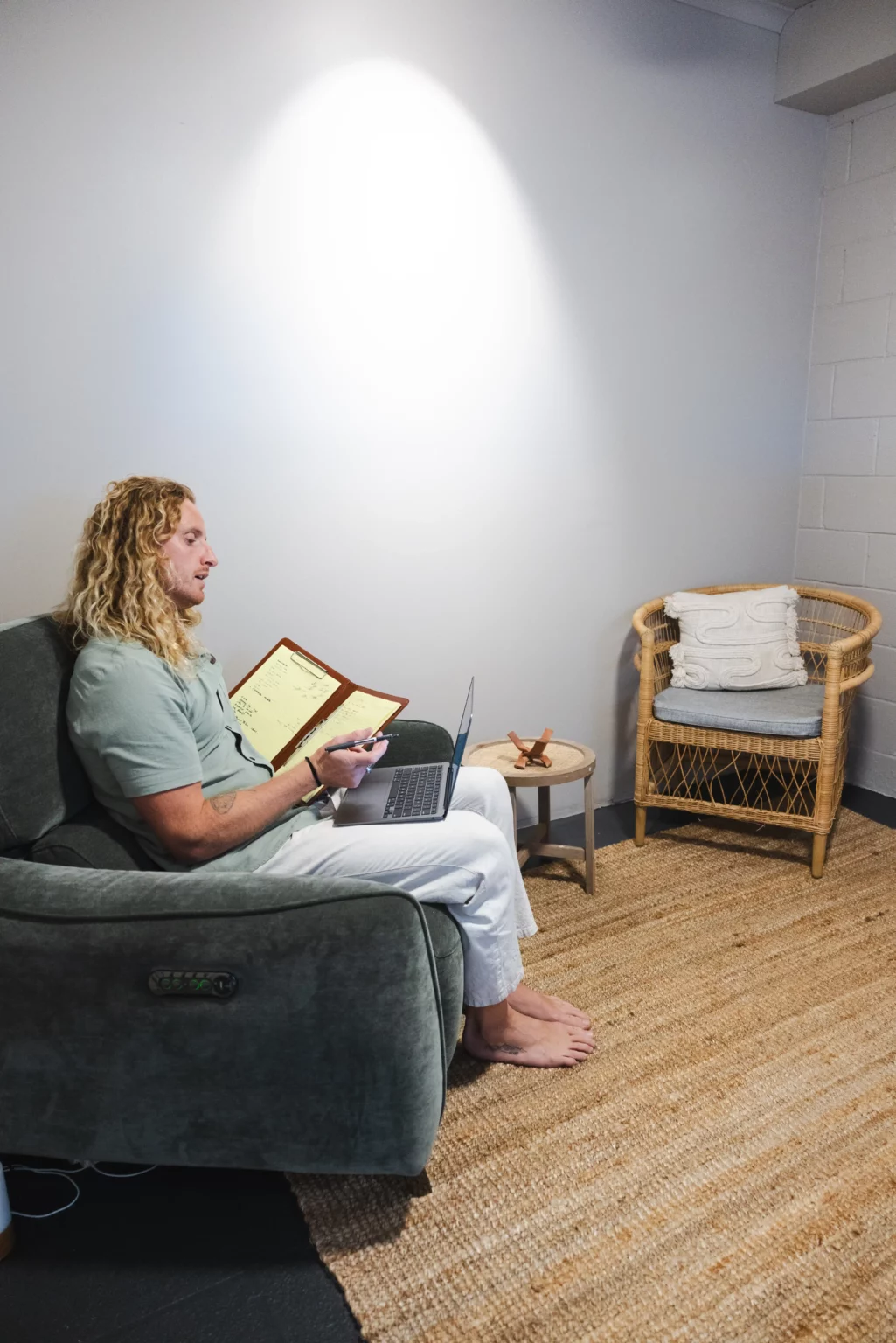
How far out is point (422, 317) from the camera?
2.76m

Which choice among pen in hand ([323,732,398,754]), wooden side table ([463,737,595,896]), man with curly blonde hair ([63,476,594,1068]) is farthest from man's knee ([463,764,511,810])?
wooden side table ([463,737,595,896])

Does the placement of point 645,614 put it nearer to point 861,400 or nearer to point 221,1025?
point 861,400

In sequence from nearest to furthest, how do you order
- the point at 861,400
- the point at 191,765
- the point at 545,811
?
the point at 191,765, the point at 545,811, the point at 861,400

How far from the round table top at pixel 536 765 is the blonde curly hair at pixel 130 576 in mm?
1030

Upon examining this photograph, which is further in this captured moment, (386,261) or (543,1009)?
(386,261)

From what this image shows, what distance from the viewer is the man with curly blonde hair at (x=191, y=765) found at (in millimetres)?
1604

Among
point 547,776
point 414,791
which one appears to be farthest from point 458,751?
point 547,776

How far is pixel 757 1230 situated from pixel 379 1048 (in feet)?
2.30

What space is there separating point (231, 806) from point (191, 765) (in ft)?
0.40

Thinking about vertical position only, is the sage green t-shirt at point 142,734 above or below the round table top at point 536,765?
above

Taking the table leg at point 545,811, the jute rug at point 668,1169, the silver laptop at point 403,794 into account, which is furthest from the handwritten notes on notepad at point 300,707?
the table leg at point 545,811

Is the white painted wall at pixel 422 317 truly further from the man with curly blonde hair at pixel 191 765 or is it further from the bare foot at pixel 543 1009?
the bare foot at pixel 543 1009

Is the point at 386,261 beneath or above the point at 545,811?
above

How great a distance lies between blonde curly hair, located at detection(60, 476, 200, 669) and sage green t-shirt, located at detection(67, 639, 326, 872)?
35 millimetres
